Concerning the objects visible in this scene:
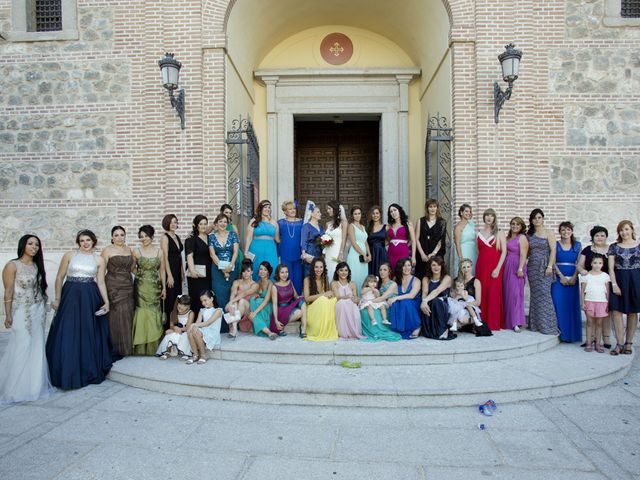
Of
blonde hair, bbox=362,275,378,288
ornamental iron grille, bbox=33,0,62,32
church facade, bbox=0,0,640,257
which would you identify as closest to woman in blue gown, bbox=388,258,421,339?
blonde hair, bbox=362,275,378,288

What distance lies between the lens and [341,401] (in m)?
4.74

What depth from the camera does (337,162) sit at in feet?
41.4

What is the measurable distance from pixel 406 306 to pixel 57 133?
22.7 feet

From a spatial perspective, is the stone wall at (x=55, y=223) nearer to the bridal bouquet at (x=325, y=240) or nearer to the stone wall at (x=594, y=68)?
the bridal bouquet at (x=325, y=240)

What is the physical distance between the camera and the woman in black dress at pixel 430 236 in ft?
23.5

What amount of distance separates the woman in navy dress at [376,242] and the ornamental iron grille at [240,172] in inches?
110

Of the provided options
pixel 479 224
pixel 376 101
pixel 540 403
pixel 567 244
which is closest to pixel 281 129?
pixel 376 101

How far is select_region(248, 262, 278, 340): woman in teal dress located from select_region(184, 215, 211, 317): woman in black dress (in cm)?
72

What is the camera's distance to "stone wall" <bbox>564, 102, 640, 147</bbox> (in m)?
8.49

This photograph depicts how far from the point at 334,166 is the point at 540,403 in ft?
28.6

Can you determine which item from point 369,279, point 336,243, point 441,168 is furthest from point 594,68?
point 369,279

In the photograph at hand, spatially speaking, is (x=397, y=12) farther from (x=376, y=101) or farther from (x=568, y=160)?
(x=568, y=160)

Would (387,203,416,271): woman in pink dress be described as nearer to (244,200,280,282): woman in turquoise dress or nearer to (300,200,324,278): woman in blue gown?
(300,200,324,278): woman in blue gown

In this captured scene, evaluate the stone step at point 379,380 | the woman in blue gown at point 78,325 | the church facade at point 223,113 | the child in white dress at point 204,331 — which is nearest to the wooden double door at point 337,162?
the church facade at point 223,113
